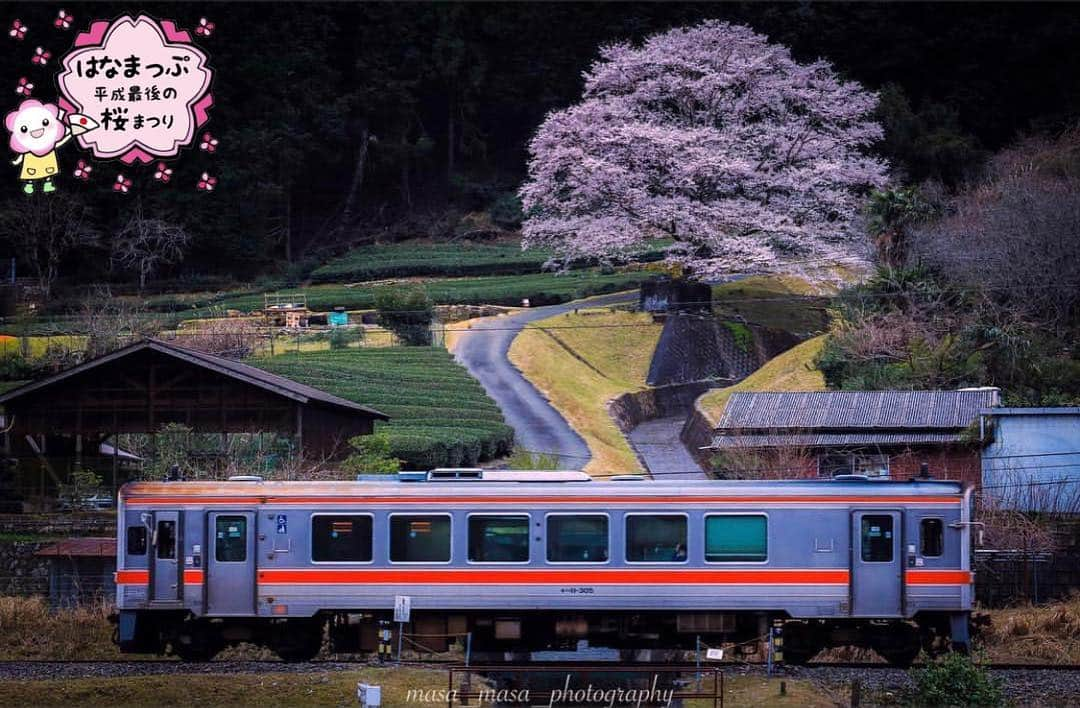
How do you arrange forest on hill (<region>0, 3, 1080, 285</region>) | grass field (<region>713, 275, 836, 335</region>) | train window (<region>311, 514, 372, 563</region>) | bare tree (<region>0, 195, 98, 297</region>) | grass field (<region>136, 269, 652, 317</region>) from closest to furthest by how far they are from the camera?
train window (<region>311, 514, 372, 563</region>) < grass field (<region>713, 275, 836, 335</region>) < grass field (<region>136, 269, 652, 317</region>) < bare tree (<region>0, 195, 98, 297</region>) < forest on hill (<region>0, 3, 1080, 285</region>)

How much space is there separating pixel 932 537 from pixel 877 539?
77cm

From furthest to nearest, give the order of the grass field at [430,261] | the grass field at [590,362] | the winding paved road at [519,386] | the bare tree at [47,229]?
the grass field at [430,261]
the bare tree at [47,229]
the grass field at [590,362]
the winding paved road at [519,386]

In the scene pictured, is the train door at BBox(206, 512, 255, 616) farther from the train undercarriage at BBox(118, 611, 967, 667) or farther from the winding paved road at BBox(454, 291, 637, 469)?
the winding paved road at BBox(454, 291, 637, 469)

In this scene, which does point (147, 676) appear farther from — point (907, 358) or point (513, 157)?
point (513, 157)

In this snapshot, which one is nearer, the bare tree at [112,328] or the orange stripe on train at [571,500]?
the orange stripe on train at [571,500]

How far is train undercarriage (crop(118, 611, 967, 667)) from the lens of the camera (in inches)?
710

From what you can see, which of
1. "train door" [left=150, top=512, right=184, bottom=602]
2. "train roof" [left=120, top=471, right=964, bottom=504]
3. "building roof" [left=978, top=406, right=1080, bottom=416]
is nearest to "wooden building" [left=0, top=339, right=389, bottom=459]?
"train roof" [left=120, top=471, right=964, bottom=504]

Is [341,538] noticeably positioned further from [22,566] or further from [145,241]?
[145,241]

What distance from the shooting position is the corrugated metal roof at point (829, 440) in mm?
29281

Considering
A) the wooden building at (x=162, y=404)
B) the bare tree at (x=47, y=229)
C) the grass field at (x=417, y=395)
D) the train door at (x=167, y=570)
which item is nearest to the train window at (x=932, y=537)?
the train door at (x=167, y=570)

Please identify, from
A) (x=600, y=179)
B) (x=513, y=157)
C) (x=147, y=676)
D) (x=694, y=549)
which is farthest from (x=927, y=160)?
(x=147, y=676)

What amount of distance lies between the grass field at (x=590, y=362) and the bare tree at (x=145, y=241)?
20733 mm

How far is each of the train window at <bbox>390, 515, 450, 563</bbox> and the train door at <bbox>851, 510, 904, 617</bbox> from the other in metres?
5.73

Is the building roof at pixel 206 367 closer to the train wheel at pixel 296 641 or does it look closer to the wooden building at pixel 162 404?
the wooden building at pixel 162 404
